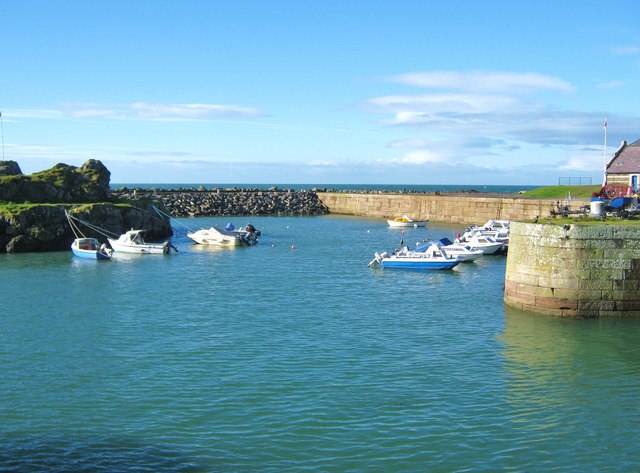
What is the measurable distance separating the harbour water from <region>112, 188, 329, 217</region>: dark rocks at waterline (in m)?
65.1

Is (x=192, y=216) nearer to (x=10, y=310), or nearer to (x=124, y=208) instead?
(x=124, y=208)

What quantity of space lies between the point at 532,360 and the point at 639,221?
9753 millimetres

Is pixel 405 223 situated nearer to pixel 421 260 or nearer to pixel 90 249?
pixel 421 260

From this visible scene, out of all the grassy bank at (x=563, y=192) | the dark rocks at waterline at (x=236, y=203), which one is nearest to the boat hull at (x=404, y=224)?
the grassy bank at (x=563, y=192)

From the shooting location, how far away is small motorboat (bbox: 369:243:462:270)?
1732 inches

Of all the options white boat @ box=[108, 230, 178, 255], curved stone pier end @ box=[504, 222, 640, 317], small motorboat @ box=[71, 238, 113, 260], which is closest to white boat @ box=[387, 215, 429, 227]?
white boat @ box=[108, 230, 178, 255]

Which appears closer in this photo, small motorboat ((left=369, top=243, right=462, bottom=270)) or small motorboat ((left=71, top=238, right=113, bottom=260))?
small motorboat ((left=369, top=243, right=462, bottom=270))

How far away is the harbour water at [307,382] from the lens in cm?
1512

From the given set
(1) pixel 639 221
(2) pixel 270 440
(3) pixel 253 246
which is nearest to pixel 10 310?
(2) pixel 270 440

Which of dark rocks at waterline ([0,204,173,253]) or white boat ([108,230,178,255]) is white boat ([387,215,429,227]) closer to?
dark rocks at waterline ([0,204,173,253])

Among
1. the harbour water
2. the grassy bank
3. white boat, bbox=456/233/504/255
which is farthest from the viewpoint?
the grassy bank

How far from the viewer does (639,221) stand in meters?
28.3

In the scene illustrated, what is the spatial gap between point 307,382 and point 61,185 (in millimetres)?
47493

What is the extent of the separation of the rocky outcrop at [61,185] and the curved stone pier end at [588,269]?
45465mm
